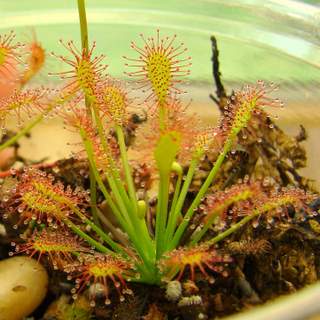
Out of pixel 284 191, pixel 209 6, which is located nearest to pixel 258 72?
pixel 209 6

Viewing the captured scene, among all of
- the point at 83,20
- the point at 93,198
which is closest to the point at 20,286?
the point at 93,198

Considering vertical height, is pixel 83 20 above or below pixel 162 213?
above

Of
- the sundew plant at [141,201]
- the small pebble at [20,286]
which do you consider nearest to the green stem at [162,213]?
the sundew plant at [141,201]

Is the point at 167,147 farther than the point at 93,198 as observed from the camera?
No

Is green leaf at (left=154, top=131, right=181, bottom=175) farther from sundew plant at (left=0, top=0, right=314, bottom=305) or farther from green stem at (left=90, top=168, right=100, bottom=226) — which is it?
green stem at (left=90, top=168, right=100, bottom=226)

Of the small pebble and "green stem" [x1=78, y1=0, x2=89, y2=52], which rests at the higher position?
"green stem" [x1=78, y1=0, x2=89, y2=52]

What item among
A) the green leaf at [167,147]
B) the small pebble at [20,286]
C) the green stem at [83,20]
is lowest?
the small pebble at [20,286]

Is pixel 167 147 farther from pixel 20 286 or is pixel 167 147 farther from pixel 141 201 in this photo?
pixel 20 286

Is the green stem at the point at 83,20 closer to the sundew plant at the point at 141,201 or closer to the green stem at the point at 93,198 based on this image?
the sundew plant at the point at 141,201

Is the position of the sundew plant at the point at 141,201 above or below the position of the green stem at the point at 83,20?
below

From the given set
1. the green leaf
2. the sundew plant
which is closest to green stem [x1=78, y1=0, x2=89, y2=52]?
the sundew plant

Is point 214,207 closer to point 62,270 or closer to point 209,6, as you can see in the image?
point 62,270
